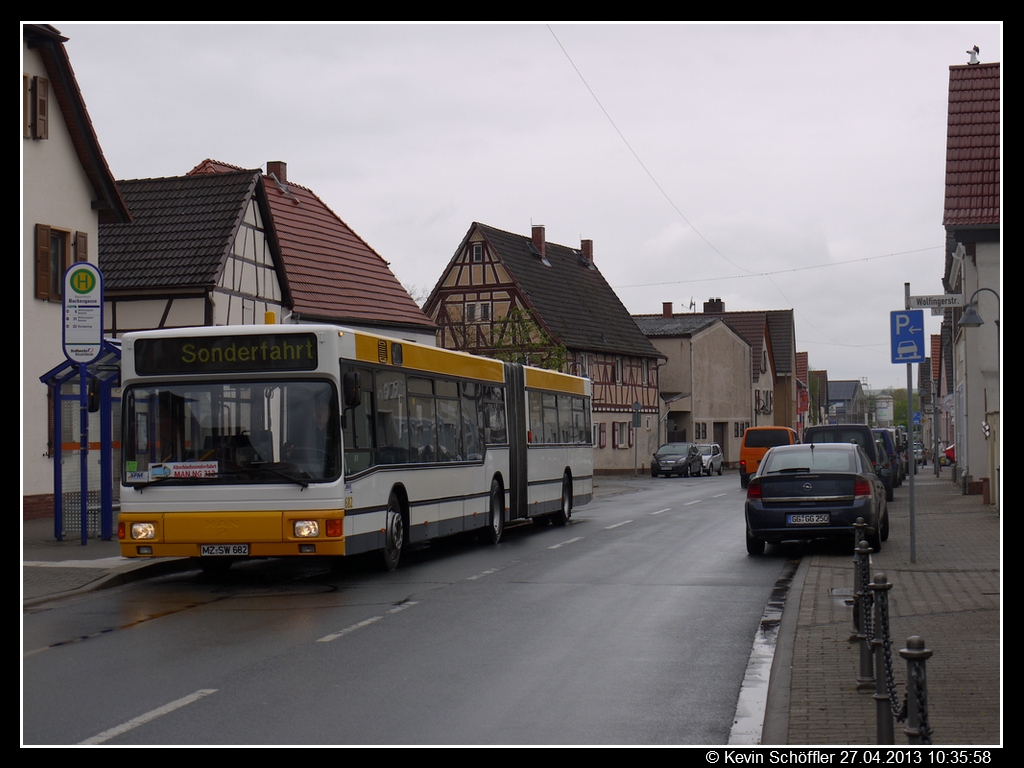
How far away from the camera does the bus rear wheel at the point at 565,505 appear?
25172mm

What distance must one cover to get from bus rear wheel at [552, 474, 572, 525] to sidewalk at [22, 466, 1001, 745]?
634cm

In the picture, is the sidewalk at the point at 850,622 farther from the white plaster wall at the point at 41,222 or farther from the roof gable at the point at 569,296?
the roof gable at the point at 569,296

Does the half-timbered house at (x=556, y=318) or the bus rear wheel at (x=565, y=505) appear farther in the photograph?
the half-timbered house at (x=556, y=318)

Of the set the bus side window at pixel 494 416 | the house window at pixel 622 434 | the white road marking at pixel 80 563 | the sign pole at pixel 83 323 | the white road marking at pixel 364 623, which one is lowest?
the white road marking at pixel 364 623

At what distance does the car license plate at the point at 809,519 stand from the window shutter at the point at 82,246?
52.1ft

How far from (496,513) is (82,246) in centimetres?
1153

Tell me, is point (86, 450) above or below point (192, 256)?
below

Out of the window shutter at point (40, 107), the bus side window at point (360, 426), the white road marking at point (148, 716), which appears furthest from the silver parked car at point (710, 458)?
the white road marking at point (148, 716)

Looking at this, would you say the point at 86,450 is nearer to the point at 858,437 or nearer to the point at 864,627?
the point at 864,627

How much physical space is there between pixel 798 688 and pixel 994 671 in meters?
1.35

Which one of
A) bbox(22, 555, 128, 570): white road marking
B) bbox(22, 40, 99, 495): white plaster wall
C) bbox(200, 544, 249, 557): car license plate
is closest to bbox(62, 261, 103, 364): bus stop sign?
bbox(22, 555, 128, 570): white road marking

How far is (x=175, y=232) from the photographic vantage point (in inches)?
1235

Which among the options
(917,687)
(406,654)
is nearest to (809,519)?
(406,654)

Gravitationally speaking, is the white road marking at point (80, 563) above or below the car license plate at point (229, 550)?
below
